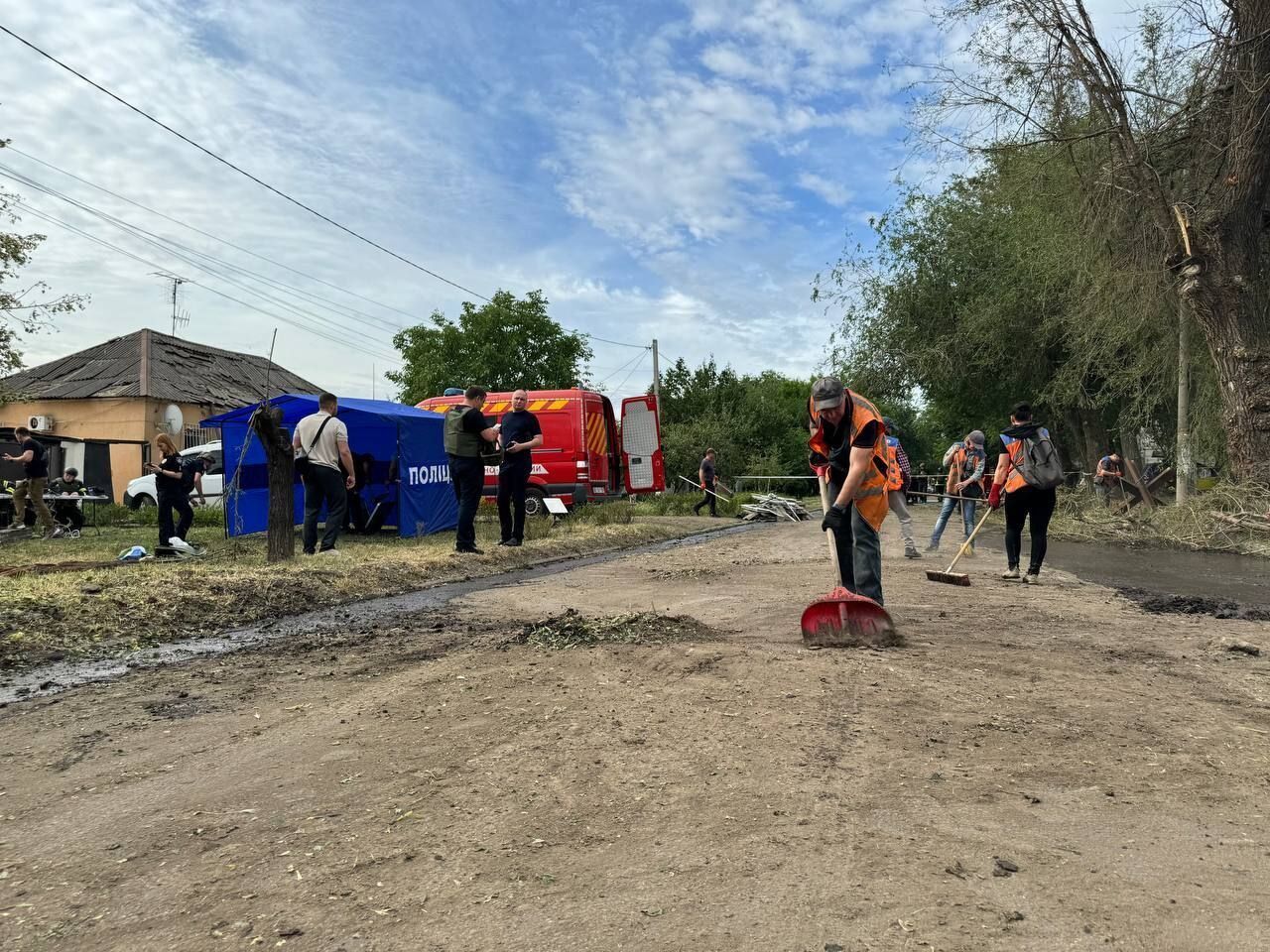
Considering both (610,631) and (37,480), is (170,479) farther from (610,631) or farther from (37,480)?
(610,631)

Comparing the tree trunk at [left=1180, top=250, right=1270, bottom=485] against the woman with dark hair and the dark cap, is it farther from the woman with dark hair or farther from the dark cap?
the woman with dark hair

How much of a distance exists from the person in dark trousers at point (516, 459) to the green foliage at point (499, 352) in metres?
30.9

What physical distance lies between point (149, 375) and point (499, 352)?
14866 millimetres

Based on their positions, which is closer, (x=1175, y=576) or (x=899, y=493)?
(x=1175, y=576)

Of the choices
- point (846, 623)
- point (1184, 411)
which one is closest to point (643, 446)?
point (1184, 411)

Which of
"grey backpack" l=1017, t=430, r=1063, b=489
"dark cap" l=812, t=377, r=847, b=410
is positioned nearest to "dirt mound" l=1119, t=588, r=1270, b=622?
"grey backpack" l=1017, t=430, r=1063, b=489

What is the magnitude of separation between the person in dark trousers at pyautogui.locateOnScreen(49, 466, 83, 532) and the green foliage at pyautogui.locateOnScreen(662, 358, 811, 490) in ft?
81.3

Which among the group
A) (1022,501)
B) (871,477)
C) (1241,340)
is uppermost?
(1241,340)

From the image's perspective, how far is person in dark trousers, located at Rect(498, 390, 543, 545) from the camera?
34.6 ft

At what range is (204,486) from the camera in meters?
20.3

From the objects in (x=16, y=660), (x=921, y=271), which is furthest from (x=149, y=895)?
(x=921, y=271)

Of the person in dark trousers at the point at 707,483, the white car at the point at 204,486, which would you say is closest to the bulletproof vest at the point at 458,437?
the white car at the point at 204,486

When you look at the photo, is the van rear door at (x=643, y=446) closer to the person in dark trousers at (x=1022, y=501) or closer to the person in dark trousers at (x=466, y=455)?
the person in dark trousers at (x=466, y=455)

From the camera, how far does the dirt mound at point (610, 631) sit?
17.4 feet
